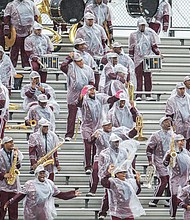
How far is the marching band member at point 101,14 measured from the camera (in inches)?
1307

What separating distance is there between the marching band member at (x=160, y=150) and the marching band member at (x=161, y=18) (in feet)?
15.6

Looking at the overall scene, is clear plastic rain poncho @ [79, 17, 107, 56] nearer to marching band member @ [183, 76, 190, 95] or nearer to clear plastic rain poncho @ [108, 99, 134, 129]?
marching band member @ [183, 76, 190, 95]

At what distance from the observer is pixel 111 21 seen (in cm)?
3341

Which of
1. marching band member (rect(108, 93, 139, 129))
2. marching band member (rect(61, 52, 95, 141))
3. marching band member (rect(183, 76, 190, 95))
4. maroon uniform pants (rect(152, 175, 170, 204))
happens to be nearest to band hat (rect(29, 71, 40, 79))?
marching band member (rect(61, 52, 95, 141))

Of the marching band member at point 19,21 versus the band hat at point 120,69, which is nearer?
the band hat at point 120,69

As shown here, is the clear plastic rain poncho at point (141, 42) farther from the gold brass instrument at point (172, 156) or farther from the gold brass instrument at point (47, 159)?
the gold brass instrument at point (47, 159)

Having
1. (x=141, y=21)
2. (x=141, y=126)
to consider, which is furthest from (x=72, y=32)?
(x=141, y=126)

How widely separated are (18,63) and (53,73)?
0.79m

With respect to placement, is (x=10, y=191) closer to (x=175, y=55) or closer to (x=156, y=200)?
(x=156, y=200)

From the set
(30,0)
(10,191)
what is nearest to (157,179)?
(10,191)

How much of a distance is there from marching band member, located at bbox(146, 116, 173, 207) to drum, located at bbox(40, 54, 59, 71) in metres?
3.01

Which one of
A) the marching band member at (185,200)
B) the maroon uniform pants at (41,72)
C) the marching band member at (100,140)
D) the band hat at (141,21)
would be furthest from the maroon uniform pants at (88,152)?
the band hat at (141,21)

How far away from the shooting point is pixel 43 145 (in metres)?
29.0

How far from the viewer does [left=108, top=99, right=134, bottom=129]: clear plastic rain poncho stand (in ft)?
98.2
